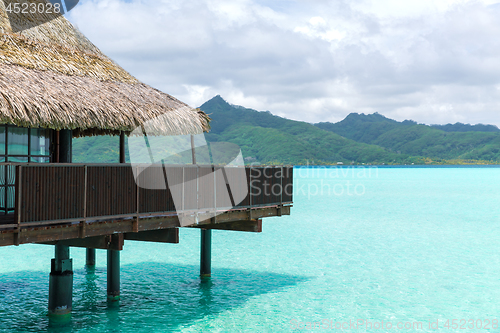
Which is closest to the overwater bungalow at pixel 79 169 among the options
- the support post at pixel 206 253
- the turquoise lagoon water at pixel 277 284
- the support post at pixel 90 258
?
the turquoise lagoon water at pixel 277 284

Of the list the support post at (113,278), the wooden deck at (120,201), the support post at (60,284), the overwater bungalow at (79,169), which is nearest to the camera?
the wooden deck at (120,201)

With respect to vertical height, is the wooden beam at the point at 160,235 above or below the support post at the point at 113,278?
above

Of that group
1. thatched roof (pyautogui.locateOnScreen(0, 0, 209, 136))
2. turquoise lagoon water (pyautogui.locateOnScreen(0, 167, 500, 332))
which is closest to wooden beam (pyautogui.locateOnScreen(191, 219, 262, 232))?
turquoise lagoon water (pyautogui.locateOnScreen(0, 167, 500, 332))

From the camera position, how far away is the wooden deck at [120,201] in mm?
9531

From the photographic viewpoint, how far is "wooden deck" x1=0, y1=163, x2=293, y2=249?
9531 millimetres

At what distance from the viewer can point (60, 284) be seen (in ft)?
43.3

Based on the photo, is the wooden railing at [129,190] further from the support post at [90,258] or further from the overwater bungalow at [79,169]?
the support post at [90,258]

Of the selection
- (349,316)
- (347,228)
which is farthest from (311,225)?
(349,316)

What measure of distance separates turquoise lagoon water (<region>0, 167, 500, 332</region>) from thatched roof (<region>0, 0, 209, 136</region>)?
5.75 metres

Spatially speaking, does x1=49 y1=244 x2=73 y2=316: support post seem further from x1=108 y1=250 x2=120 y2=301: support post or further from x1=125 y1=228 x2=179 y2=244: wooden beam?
x1=108 y1=250 x2=120 y2=301: support post

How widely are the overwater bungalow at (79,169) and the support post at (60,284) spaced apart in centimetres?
3

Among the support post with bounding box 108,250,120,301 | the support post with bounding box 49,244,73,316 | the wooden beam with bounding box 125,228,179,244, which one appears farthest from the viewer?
the support post with bounding box 108,250,120,301

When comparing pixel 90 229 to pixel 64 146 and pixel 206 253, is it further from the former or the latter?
pixel 206 253

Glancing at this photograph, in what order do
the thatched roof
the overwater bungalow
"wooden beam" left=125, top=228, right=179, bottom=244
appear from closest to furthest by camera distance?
the overwater bungalow
the thatched roof
"wooden beam" left=125, top=228, right=179, bottom=244
